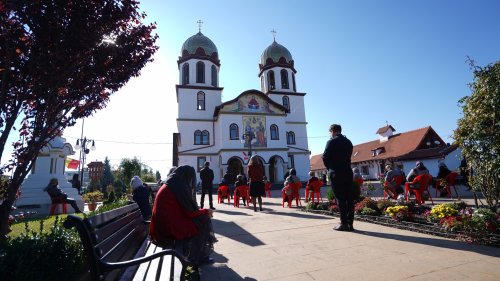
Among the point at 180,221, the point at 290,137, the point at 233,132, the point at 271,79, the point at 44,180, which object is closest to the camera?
the point at 180,221

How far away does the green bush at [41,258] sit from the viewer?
2162 millimetres

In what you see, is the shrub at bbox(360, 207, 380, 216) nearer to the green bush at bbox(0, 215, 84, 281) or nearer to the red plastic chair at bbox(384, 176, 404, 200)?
the red plastic chair at bbox(384, 176, 404, 200)

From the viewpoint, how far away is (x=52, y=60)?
3.86m

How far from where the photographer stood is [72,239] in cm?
286

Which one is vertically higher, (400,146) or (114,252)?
(400,146)

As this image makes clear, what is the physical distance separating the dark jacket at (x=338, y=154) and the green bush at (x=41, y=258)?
448 cm

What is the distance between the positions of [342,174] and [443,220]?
1.85 metres

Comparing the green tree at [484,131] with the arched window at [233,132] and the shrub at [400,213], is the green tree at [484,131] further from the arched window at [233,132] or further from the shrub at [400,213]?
the arched window at [233,132]

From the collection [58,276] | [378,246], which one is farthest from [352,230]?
[58,276]

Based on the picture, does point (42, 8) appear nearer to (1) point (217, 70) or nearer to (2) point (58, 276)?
(2) point (58, 276)

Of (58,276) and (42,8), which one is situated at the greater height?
(42,8)

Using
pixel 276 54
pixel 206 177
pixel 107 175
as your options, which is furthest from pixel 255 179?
pixel 107 175

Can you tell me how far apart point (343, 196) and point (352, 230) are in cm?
67

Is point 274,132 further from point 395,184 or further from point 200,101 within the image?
point 395,184
